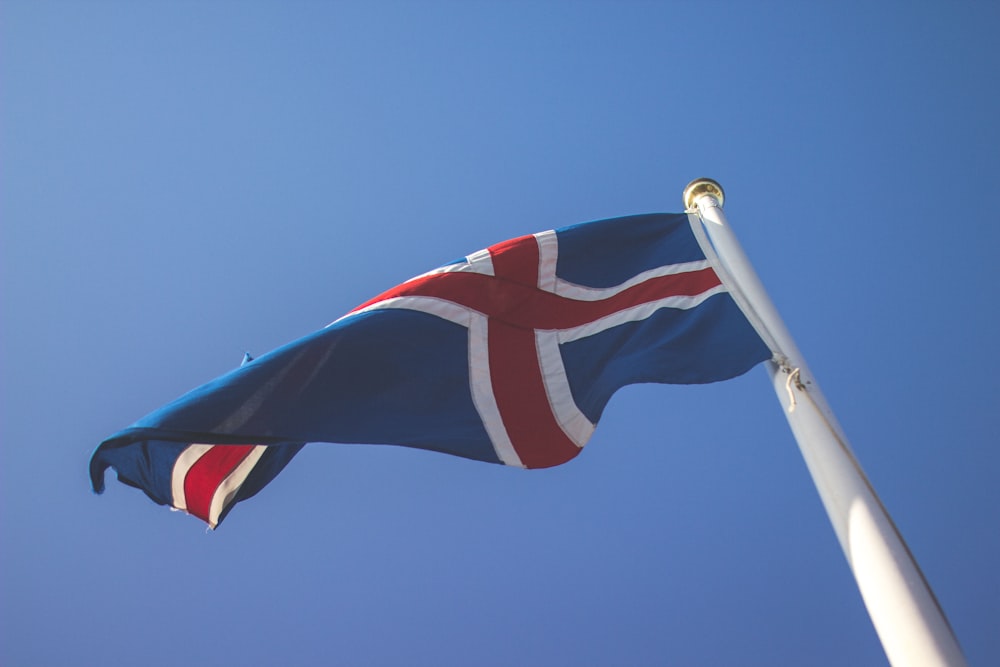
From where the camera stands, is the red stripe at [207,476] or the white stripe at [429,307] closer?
the red stripe at [207,476]

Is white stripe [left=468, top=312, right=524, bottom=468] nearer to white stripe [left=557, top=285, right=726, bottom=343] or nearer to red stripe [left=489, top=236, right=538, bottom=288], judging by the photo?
red stripe [left=489, top=236, right=538, bottom=288]

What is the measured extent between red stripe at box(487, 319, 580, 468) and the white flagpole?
4.49ft

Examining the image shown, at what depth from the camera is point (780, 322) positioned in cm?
460

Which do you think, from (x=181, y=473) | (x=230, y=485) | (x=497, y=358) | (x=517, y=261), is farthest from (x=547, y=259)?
(x=181, y=473)

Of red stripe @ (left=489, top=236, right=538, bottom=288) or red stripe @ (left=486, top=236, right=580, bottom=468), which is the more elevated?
red stripe @ (left=489, top=236, right=538, bottom=288)

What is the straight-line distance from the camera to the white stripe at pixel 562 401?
521 cm

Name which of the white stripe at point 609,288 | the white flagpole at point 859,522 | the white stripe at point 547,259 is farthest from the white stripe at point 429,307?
the white flagpole at point 859,522

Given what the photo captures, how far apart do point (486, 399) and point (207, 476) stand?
173 centimetres

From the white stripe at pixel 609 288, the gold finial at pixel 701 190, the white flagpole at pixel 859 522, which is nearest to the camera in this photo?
the white flagpole at pixel 859 522

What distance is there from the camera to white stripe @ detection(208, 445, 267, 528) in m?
4.76

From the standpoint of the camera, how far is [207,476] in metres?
4.73

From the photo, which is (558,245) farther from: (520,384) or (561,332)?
(520,384)

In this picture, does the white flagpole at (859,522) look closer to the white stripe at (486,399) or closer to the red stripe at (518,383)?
the red stripe at (518,383)

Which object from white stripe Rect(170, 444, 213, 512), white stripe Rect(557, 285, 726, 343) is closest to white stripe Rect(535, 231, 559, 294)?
white stripe Rect(557, 285, 726, 343)
